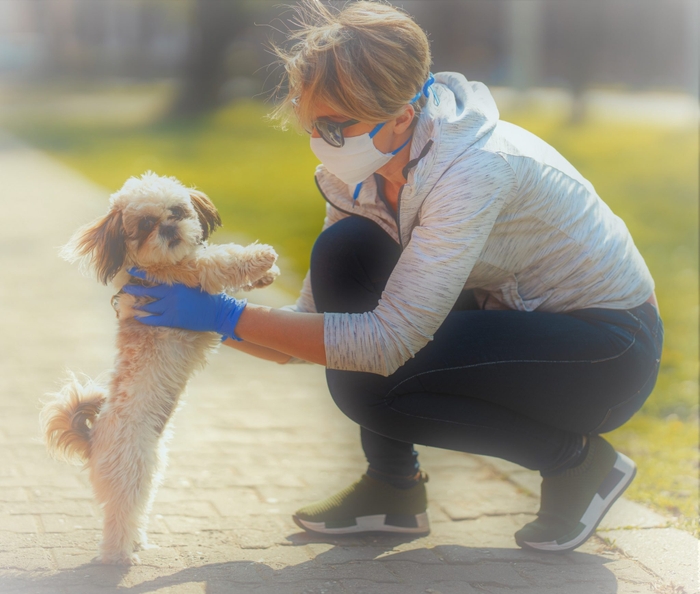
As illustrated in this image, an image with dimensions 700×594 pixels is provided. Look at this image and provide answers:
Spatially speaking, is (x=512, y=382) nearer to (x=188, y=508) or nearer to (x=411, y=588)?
(x=411, y=588)

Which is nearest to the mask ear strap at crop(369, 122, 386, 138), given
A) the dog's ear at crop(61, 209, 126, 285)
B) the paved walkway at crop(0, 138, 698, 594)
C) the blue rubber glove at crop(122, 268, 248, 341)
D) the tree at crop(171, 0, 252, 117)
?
the blue rubber glove at crop(122, 268, 248, 341)

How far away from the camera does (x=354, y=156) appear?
8.25ft

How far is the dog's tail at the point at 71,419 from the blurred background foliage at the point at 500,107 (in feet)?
3.73

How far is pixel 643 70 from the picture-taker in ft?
68.7

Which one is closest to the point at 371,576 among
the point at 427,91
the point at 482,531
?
the point at 482,531

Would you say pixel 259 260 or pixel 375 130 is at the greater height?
pixel 375 130

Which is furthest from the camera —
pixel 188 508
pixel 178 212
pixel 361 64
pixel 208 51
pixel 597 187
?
pixel 208 51

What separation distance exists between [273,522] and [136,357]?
82cm

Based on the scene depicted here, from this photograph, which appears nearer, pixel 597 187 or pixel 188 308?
pixel 188 308

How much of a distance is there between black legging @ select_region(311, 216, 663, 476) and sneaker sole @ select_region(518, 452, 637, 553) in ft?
0.52

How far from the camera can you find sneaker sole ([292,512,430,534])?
2838mm

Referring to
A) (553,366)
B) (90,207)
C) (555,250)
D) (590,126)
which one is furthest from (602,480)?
(590,126)

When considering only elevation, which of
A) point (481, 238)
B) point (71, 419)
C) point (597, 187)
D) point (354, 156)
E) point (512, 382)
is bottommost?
point (597, 187)

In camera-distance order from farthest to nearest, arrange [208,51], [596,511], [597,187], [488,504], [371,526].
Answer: [208,51], [597,187], [488,504], [371,526], [596,511]
